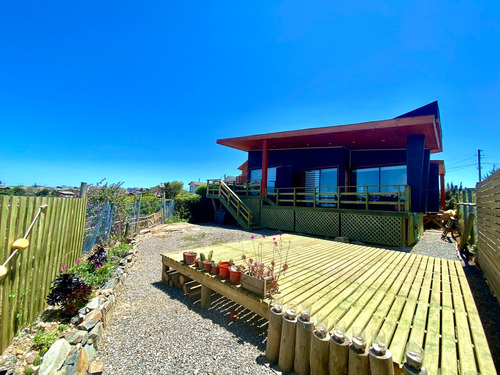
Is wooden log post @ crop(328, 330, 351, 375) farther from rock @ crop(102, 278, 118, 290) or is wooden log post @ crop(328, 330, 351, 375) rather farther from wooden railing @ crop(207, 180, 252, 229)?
wooden railing @ crop(207, 180, 252, 229)

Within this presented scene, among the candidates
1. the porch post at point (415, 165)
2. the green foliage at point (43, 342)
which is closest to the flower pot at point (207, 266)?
the green foliage at point (43, 342)

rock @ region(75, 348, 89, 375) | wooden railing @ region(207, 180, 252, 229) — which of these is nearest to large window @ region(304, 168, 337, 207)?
wooden railing @ region(207, 180, 252, 229)

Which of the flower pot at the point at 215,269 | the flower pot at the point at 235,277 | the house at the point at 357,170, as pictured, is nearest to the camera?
the flower pot at the point at 235,277

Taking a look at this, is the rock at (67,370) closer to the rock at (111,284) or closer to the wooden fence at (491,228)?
the rock at (111,284)

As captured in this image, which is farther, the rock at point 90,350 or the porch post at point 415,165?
the porch post at point 415,165

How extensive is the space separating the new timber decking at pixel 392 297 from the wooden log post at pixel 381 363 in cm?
14

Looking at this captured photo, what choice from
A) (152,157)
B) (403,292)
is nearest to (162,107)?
(403,292)

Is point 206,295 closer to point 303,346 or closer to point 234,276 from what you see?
point 234,276

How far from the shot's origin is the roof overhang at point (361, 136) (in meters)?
7.86

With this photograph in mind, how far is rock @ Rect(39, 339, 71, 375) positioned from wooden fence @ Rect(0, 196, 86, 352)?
79 centimetres

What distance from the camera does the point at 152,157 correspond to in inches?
1423

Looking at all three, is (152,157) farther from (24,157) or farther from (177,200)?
(177,200)

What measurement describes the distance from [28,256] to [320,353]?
3.38m

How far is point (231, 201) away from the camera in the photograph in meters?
12.6
